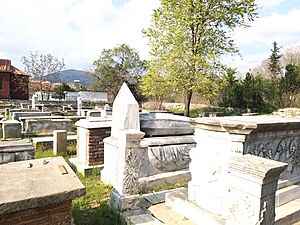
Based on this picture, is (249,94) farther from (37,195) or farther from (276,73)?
(37,195)

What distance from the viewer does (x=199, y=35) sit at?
15.5 meters

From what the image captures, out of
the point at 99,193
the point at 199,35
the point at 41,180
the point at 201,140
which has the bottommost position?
the point at 99,193

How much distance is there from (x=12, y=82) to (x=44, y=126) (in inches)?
1074

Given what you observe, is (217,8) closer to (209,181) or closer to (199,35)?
(199,35)

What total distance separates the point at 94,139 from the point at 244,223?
14.2 ft

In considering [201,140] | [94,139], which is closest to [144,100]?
[94,139]

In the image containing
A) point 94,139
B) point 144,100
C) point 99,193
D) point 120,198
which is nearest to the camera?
point 120,198

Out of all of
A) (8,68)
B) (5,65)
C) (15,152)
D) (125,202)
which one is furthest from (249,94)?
(5,65)

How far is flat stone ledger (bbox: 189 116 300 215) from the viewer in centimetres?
354

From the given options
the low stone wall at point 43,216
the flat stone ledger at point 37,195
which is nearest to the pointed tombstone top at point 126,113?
the flat stone ledger at point 37,195

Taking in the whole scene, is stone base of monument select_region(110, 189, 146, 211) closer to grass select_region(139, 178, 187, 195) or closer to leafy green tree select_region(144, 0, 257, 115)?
grass select_region(139, 178, 187, 195)

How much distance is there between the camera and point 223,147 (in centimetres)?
369

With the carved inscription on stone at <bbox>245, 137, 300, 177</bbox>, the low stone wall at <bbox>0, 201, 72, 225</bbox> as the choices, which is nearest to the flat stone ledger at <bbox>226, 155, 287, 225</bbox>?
the carved inscription on stone at <bbox>245, 137, 300, 177</bbox>

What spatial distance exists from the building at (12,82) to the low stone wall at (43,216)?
113ft
